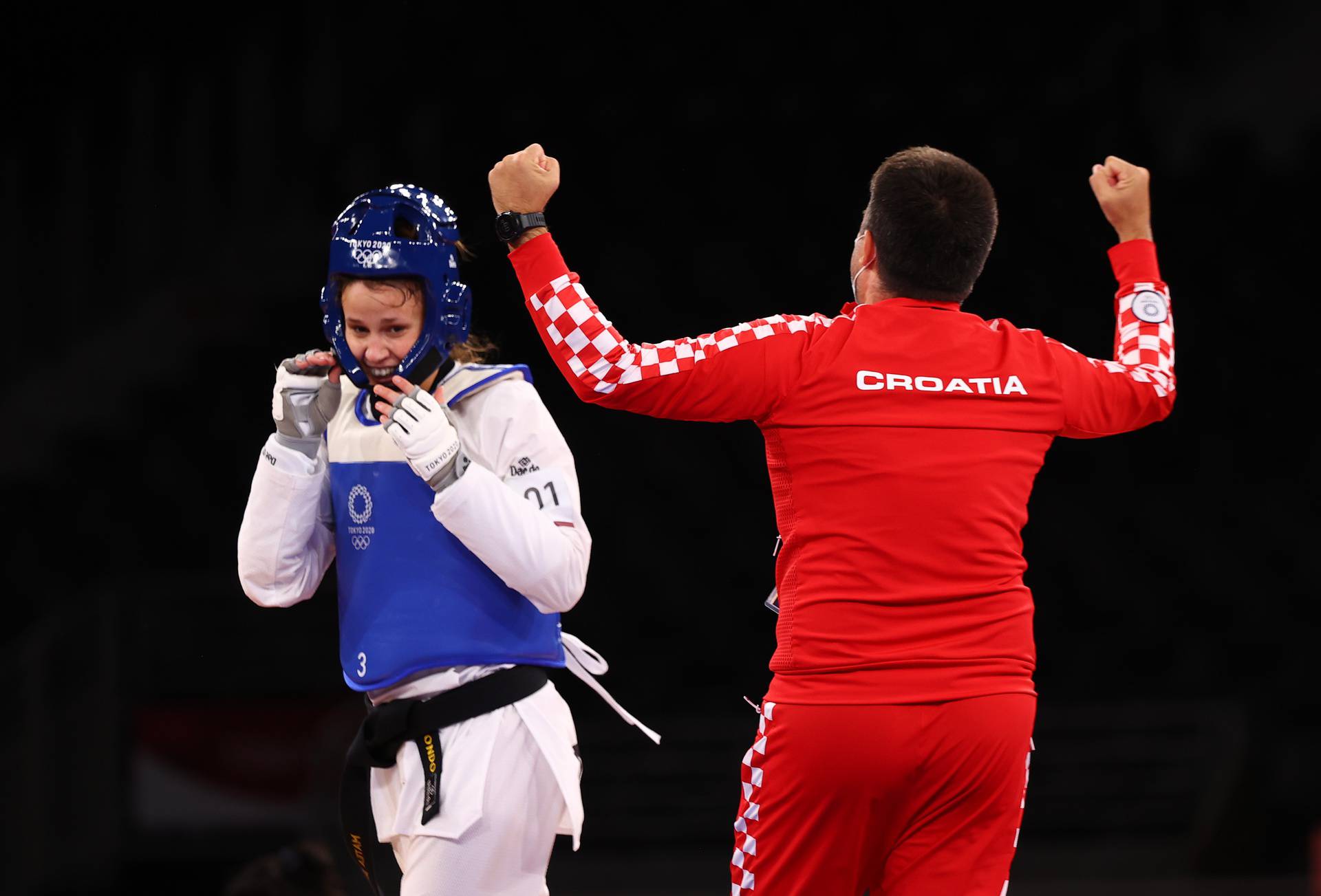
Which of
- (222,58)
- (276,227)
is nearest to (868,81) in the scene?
(276,227)

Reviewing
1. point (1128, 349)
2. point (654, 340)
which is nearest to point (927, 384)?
point (1128, 349)

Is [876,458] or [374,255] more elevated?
[374,255]

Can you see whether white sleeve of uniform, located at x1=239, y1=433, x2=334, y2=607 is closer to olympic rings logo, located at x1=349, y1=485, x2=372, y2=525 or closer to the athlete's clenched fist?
olympic rings logo, located at x1=349, y1=485, x2=372, y2=525

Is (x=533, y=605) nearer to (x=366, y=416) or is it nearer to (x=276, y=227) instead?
(x=366, y=416)

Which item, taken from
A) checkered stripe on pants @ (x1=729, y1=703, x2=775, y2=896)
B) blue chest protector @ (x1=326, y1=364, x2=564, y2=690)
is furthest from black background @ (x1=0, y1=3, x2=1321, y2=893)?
checkered stripe on pants @ (x1=729, y1=703, x2=775, y2=896)

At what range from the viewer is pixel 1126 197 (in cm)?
336

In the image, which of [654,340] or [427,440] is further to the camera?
[654,340]

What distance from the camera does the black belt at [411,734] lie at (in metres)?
3.08

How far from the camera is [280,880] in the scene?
396 cm

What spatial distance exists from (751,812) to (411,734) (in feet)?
2.19

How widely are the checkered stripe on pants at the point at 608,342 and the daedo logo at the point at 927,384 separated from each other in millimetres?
148

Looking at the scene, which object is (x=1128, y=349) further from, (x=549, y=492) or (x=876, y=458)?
(x=549, y=492)

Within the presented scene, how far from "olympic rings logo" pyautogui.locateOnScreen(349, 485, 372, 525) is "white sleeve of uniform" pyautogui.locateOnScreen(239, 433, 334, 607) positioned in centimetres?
7

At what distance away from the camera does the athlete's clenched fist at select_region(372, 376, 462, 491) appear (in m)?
2.97
